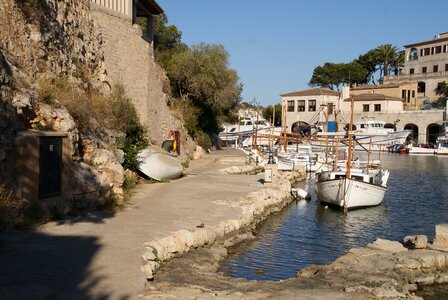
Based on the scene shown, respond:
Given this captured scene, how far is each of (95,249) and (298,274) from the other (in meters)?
4.89

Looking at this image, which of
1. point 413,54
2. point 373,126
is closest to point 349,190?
point 373,126

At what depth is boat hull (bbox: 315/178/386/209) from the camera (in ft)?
79.1

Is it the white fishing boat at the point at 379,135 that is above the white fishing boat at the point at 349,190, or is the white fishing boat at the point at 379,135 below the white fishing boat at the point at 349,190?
above

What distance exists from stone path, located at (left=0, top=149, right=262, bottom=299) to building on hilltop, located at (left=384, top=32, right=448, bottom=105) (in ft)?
264

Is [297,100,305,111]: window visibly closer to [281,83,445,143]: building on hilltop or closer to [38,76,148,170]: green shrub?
[281,83,445,143]: building on hilltop

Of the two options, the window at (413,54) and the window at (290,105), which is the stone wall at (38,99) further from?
the window at (413,54)

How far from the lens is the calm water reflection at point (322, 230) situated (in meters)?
12.9

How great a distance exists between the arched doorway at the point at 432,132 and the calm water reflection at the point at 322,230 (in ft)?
161

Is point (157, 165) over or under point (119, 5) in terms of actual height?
under

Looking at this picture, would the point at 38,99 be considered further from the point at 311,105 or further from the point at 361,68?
the point at 361,68

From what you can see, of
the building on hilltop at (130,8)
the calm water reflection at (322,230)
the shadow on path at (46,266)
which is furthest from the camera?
the building on hilltop at (130,8)

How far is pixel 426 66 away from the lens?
90.5m

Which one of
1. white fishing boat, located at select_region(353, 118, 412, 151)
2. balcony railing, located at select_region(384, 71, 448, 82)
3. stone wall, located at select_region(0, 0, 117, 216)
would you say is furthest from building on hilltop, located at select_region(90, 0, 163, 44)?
balcony railing, located at select_region(384, 71, 448, 82)

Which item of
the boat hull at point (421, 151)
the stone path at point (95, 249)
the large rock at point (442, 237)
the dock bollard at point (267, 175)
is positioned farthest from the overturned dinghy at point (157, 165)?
the boat hull at point (421, 151)
